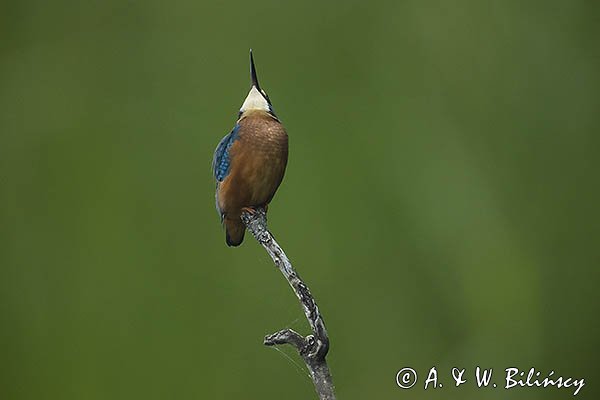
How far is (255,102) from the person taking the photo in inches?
38.0

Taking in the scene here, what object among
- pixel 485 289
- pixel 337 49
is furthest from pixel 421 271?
pixel 337 49

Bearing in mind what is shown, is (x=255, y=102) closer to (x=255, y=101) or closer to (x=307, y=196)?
(x=255, y=101)

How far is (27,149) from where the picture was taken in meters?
1.03

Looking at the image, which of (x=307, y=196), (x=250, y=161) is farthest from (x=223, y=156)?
(x=307, y=196)

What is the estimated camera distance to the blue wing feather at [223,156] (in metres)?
0.94

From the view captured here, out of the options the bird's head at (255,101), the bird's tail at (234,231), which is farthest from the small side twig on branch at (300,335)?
the bird's head at (255,101)

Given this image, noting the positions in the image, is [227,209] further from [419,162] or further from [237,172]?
[419,162]

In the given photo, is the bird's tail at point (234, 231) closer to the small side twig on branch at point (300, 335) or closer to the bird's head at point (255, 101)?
the small side twig on branch at point (300, 335)

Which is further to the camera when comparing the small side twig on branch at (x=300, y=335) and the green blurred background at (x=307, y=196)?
the green blurred background at (x=307, y=196)

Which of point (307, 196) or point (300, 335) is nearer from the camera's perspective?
point (300, 335)

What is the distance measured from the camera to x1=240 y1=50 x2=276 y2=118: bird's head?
96 centimetres

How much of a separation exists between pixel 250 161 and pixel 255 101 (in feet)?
0.31

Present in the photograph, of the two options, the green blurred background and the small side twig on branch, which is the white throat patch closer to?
the green blurred background

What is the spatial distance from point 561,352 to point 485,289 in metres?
0.14
